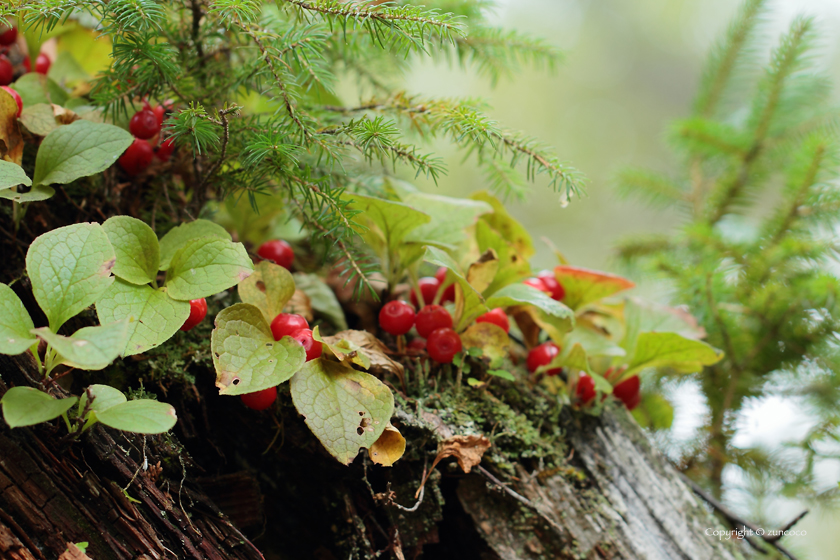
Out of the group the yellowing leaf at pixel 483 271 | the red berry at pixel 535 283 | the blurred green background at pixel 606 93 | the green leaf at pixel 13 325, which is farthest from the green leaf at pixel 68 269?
the blurred green background at pixel 606 93

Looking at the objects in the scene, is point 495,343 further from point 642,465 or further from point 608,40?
point 608,40

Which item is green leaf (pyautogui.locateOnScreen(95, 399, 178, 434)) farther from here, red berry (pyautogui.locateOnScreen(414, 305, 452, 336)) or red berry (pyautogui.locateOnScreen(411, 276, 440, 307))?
red berry (pyautogui.locateOnScreen(411, 276, 440, 307))

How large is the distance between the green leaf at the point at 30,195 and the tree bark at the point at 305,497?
0.21 m

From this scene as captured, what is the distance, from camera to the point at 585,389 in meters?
1.05

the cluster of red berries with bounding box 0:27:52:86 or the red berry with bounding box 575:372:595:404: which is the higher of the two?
the cluster of red berries with bounding box 0:27:52:86

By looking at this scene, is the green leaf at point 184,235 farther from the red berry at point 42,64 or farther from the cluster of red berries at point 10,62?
the red berry at point 42,64

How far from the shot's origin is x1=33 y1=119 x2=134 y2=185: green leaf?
73 cm

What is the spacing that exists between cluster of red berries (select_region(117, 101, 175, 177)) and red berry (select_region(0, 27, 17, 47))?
36 cm

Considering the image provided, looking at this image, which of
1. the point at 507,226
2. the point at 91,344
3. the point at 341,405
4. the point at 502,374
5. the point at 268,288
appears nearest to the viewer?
the point at 91,344

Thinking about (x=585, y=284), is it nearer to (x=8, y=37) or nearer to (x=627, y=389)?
(x=627, y=389)

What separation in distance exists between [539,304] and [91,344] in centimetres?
Result: 63

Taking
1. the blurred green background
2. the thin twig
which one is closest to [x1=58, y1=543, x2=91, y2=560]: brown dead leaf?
the thin twig

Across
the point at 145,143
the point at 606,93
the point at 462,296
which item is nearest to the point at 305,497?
the point at 462,296

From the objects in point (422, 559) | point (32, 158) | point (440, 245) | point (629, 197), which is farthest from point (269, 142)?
point (629, 197)
